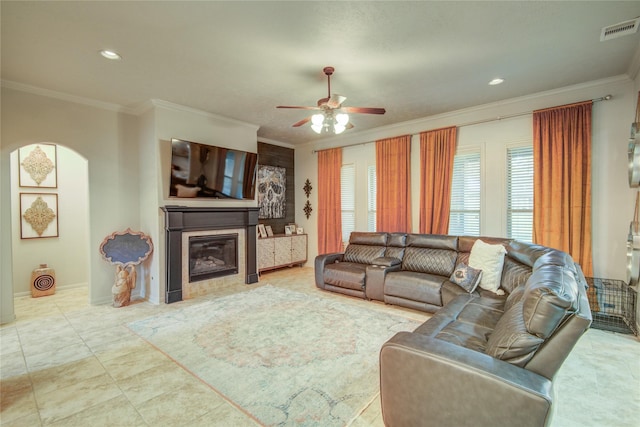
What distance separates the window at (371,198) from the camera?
5.82 m

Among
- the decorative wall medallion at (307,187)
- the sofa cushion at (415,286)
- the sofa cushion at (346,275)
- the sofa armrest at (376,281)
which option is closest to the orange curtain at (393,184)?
the sofa cushion at (346,275)

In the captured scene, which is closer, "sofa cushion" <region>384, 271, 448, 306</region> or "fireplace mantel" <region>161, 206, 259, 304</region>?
"sofa cushion" <region>384, 271, 448, 306</region>

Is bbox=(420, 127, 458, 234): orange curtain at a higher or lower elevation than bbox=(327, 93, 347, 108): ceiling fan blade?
lower

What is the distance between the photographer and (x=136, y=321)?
141 inches

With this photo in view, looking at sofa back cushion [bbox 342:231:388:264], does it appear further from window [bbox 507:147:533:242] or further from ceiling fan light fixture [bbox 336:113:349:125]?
ceiling fan light fixture [bbox 336:113:349:125]

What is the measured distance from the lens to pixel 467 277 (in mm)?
3479

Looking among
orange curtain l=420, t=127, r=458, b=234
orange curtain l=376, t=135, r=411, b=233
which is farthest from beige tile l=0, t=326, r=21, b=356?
orange curtain l=420, t=127, r=458, b=234

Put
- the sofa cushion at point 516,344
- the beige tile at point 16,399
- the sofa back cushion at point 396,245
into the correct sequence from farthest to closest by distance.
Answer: the sofa back cushion at point 396,245, the beige tile at point 16,399, the sofa cushion at point 516,344

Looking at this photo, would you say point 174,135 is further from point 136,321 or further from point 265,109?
point 136,321

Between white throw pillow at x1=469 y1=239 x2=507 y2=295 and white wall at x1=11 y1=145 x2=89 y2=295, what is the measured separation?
5924mm

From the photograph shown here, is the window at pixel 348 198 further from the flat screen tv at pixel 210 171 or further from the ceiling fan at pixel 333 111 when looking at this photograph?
the ceiling fan at pixel 333 111

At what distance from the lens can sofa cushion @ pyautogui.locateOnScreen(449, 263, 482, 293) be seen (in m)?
3.40

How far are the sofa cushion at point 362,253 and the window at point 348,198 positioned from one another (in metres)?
0.95

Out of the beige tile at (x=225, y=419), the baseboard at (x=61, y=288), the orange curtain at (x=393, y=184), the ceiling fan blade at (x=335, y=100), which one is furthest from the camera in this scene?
the orange curtain at (x=393, y=184)
